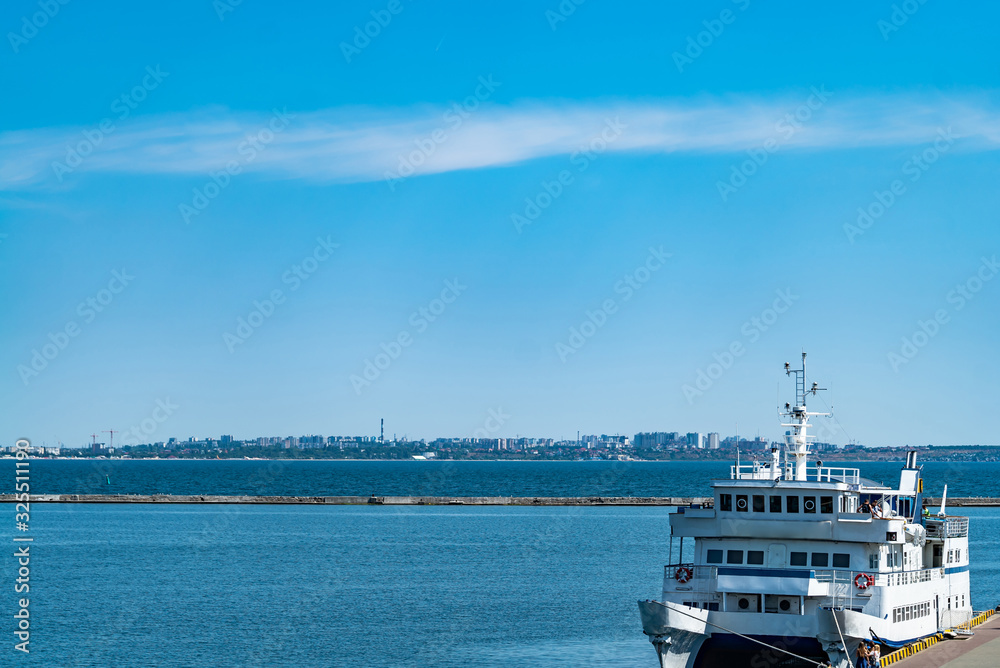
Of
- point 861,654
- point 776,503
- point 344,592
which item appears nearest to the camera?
point 861,654

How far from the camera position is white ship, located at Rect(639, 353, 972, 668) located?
36.0 m

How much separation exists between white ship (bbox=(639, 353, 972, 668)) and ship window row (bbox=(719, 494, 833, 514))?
1.3 inches

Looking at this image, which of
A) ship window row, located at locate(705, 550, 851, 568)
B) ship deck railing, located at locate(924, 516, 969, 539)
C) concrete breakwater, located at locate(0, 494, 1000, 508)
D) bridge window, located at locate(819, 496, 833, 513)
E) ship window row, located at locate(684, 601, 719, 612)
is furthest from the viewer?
concrete breakwater, located at locate(0, 494, 1000, 508)

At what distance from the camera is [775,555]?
38625 millimetres

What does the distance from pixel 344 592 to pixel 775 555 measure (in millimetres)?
32562

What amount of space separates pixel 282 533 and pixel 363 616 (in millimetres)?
53829

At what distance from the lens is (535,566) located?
78812 mm

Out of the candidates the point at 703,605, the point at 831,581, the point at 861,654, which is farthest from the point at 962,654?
the point at 703,605

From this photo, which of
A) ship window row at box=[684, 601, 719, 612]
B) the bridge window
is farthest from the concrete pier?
ship window row at box=[684, 601, 719, 612]

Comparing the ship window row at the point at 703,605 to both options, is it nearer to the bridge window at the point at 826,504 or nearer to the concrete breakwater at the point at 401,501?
the bridge window at the point at 826,504

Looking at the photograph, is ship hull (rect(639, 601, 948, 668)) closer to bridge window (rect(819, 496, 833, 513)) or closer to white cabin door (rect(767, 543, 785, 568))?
white cabin door (rect(767, 543, 785, 568))

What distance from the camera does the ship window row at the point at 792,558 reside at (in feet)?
125

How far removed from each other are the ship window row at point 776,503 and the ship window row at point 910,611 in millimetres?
3991

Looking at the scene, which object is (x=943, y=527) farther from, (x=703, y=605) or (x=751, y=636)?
(x=751, y=636)
